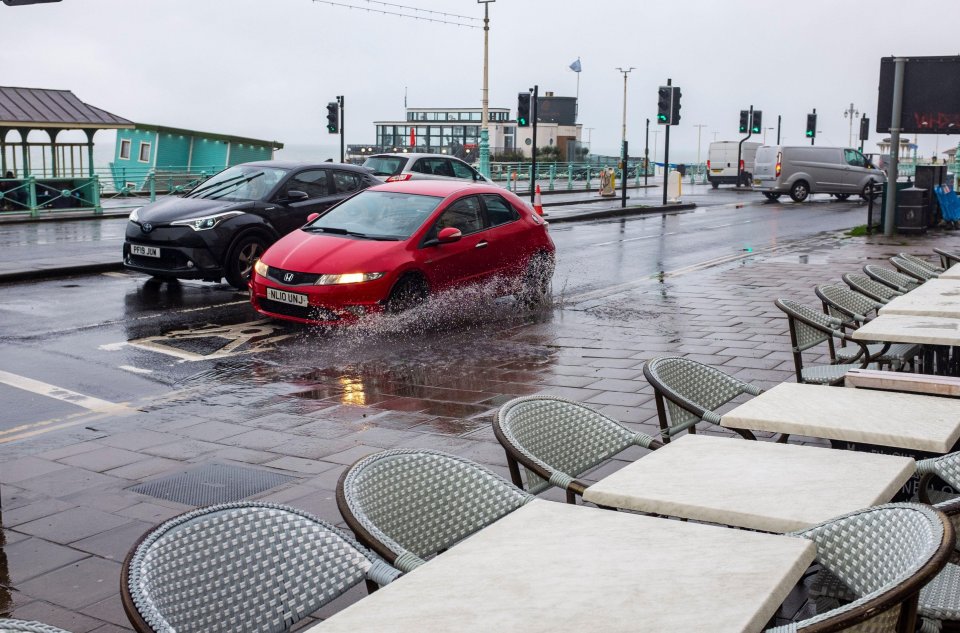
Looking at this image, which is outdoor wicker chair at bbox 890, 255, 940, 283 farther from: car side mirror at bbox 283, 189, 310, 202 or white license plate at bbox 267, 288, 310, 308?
car side mirror at bbox 283, 189, 310, 202

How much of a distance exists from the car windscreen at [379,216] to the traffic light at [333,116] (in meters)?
23.8

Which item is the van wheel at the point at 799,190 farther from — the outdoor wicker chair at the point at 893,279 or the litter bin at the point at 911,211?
the outdoor wicker chair at the point at 893,279

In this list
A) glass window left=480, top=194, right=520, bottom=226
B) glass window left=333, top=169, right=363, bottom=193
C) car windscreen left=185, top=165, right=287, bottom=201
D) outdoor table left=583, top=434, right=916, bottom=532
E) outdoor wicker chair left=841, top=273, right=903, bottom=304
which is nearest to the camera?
outdoor table left=583, top=434, right=916, bottom=532

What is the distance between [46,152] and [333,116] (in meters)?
10.3

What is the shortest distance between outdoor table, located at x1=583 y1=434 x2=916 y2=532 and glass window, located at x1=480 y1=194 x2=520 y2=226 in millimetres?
8183

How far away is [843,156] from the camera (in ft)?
125

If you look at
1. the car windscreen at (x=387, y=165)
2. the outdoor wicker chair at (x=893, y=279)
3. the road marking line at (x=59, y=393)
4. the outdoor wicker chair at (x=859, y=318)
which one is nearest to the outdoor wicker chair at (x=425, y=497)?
the outdoor wicker chair at (x=859, y=318)

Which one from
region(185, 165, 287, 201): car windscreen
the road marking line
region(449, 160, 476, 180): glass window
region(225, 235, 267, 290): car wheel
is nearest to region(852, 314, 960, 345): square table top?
the road marking line

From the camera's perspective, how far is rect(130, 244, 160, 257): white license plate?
1271cm

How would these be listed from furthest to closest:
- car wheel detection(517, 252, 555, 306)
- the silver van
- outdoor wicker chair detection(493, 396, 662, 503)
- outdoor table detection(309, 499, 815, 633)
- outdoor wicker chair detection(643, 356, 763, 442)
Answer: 1. the silver van
2. car wheel detection(517, 252, 555, 306)
3. outdoor wicker chair detection(643, 356, 763, 442)
4. outdoor wicker chair detection(493, 396, 662, 503)
5. outdoor table detection(309, 499, 815, 633)

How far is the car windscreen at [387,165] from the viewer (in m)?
21.2

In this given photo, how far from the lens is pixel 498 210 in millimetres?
11875

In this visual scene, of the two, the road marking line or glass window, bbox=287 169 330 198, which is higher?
glass window, bbox=287 169 330 198

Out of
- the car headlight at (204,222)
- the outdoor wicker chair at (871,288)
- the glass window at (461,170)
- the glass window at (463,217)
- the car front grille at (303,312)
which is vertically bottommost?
the car front grille at (303,312)
